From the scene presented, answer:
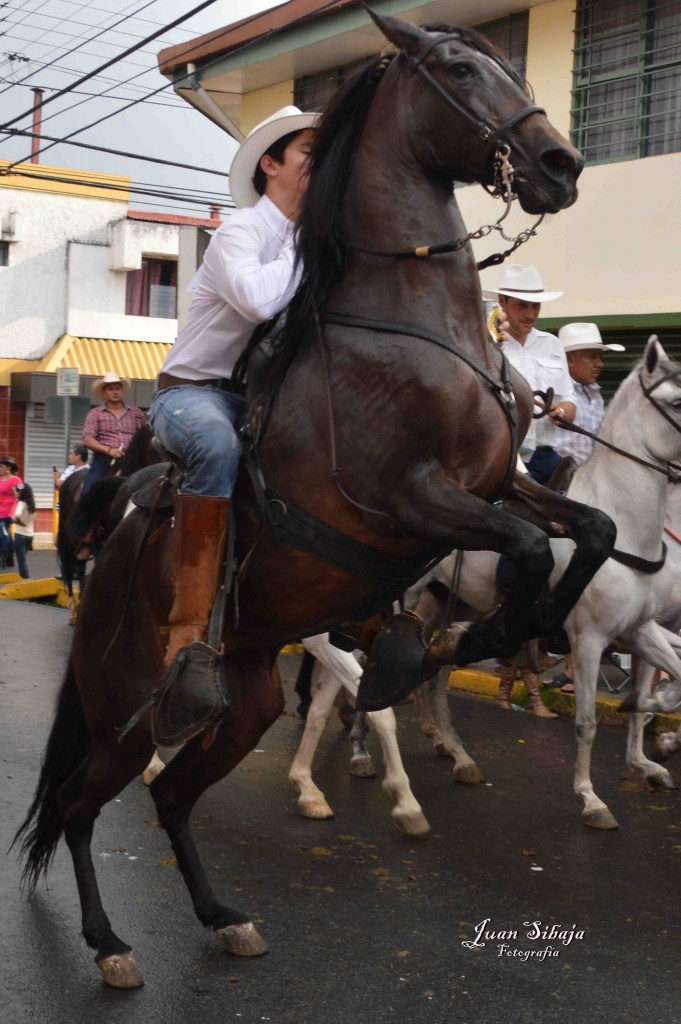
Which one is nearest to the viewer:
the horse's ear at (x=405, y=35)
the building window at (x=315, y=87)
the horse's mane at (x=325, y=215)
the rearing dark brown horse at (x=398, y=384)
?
the rearing dark brown horse at (x=398, y=384)

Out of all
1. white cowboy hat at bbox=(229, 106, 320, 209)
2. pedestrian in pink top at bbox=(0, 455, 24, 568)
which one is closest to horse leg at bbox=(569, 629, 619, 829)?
white cowboy hat at bbox=(229, 106, 320, 209)

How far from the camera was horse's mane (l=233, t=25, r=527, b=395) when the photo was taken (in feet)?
12.6

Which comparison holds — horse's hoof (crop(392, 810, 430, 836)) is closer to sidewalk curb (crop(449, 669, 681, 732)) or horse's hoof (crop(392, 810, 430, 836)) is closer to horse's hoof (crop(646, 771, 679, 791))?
horse's hoof (crop(646, 771, 679, 791))

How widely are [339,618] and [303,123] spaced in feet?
5.56

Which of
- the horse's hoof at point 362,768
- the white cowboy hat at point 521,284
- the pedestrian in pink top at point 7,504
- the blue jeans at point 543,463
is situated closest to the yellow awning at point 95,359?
the pedestrian in pink top at point 7,504

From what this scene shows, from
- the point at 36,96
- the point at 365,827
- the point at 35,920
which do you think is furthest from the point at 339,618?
the point at 36,96

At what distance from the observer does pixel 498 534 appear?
11.7 feet

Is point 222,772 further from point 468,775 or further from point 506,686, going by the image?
point 506,686

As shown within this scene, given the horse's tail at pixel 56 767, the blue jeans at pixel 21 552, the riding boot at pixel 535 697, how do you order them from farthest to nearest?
1. the blue jeans at pixel 21 552
2. the riding boot at pixel 535 697
3. the horse's tail at pixel 56 767

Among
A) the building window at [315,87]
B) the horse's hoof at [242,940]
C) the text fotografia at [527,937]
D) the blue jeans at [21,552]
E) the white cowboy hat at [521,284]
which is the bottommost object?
the blue jeans at [21,552]

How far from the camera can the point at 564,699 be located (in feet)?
31.8

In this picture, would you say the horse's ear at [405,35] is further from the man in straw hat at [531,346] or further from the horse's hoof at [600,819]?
the horse's hoof at [600,819]

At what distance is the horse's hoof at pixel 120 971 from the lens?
13.4 feet

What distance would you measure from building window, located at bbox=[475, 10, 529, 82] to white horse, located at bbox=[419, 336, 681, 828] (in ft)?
30.5
